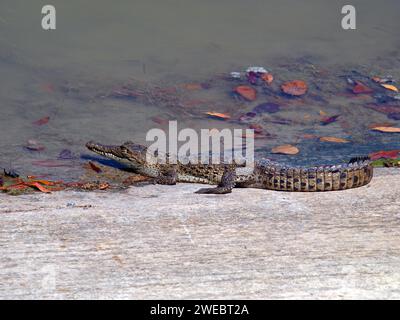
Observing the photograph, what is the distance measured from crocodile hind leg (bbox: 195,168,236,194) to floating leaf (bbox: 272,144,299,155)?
1287 mm

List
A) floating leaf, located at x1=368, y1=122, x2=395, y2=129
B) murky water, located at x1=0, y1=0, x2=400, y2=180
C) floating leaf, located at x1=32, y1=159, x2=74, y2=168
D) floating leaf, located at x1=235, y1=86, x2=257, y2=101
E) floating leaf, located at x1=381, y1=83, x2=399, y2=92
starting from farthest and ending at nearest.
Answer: floating leaf, located at x1=381, y1=83, x2=399, y2=92
floating leaf, located at x1=235, y1=86, x2=257, y2=101
floating leaf, located at x1=368, y1=122, x2=395, y2=129
murky water, located at x1=0, y1=0, x2=400, y2=180
floating leaf, located at x1=32, y1=159, x2=74, y2=168

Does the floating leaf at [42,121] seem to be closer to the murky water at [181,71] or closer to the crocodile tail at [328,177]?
the murky water at [181,71]

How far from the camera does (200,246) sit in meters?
4.18

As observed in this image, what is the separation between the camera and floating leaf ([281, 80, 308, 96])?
948 centimetres

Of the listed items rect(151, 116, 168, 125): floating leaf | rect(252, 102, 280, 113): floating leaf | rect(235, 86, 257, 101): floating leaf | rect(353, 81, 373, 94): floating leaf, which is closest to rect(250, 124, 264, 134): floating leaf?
rect(252, 102, 280, 113): floating leaf

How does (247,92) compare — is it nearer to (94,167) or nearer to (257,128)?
(257,128)

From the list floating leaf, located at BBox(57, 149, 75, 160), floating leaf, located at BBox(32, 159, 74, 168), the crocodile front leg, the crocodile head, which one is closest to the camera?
the crocodile front leg

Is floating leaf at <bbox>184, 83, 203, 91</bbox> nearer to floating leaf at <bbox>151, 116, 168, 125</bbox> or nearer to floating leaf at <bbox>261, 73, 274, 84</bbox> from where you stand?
floating leaf at <bbox>261, 73, 274, 84</bbox>

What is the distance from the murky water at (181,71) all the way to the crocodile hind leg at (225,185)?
1.22 m

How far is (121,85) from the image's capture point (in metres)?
9.36

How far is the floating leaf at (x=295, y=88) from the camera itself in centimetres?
948
